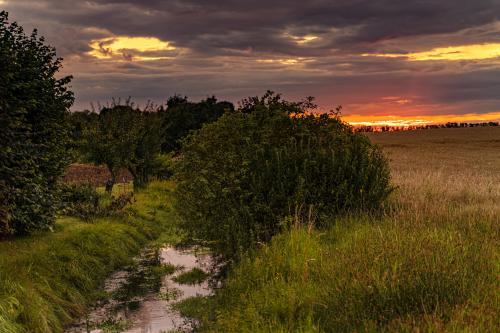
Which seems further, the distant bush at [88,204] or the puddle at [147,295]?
the distant bush at [88,204]

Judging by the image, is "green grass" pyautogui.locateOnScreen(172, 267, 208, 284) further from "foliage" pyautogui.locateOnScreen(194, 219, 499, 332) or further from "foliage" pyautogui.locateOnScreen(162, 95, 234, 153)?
"foliage" pyautogui.locateOnScreen(162, 95, 234, 153)

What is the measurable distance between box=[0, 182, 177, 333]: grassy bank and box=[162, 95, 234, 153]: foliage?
32061mm

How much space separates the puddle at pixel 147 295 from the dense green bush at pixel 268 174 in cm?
166

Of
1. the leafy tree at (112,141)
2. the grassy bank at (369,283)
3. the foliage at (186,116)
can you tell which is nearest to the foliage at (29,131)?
the grassy bank at (369,283)

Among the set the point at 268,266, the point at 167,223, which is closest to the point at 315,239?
the point at 268,266

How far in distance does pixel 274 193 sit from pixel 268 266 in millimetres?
4206

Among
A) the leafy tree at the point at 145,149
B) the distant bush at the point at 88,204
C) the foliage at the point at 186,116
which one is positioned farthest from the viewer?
the foliage at the point at 186,116

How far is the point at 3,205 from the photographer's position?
14547mm

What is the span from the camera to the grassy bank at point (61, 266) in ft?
37.4

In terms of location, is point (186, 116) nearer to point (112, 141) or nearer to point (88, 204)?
point (112, 141)

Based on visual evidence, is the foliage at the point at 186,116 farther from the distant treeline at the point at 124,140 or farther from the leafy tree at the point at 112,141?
the leafy tree at the point at 112,141

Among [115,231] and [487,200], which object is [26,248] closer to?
[115,231]

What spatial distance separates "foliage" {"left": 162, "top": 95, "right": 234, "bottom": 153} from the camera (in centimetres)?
5581

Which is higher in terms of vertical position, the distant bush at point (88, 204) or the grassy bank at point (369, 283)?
the grassy bank at point (369, 283)
